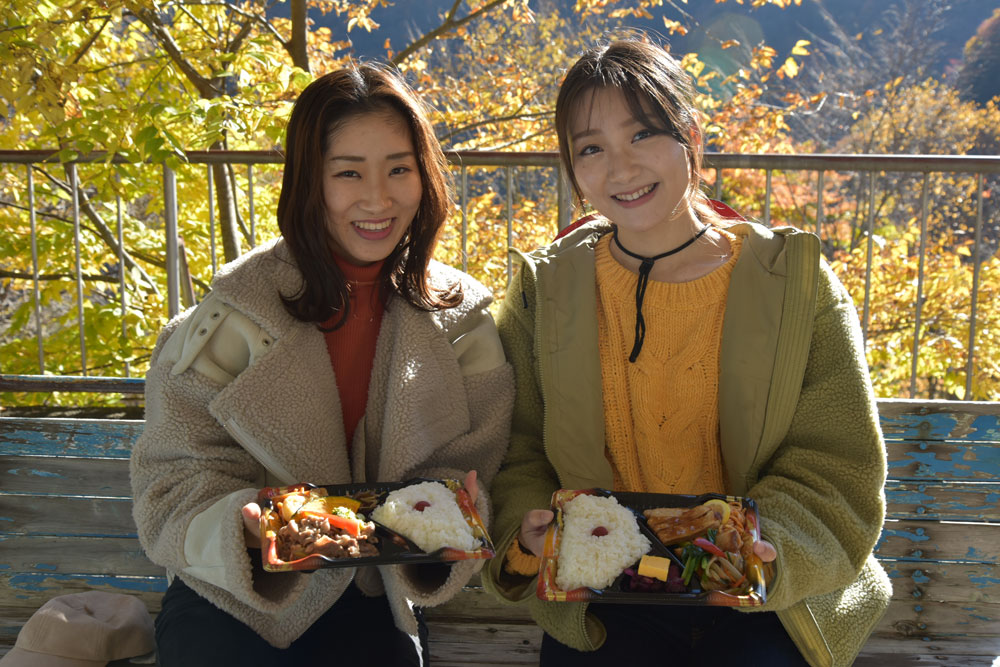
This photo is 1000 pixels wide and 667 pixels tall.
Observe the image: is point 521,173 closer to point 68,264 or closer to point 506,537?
point 68,264

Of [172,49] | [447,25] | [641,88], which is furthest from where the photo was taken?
[447,25]

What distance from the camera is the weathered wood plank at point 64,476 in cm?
257

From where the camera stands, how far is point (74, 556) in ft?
8.43

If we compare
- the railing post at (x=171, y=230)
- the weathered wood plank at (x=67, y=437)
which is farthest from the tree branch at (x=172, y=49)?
the weathered wood plank at (x=67, y=437)

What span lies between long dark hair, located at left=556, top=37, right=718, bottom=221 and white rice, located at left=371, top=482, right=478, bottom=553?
0.79 metres

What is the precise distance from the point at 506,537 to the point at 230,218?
3677mm

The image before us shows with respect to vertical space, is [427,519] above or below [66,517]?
above

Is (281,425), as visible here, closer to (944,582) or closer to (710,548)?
(710,548)

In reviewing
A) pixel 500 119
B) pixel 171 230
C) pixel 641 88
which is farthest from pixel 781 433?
pixel 500 119

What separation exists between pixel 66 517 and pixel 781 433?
2074 mm

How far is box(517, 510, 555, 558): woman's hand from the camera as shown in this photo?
1.69 m

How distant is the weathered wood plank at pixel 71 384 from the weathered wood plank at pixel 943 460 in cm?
232

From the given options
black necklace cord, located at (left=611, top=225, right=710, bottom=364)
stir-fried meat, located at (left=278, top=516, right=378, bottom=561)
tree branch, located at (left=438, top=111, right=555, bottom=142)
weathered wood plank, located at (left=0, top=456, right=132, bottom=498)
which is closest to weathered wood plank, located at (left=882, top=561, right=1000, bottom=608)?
black necklace cord, located at (left=611, top=225, right=710, bottom=364)

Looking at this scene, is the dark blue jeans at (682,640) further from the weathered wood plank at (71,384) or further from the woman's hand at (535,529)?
the weathered wood plank at (71,384)
